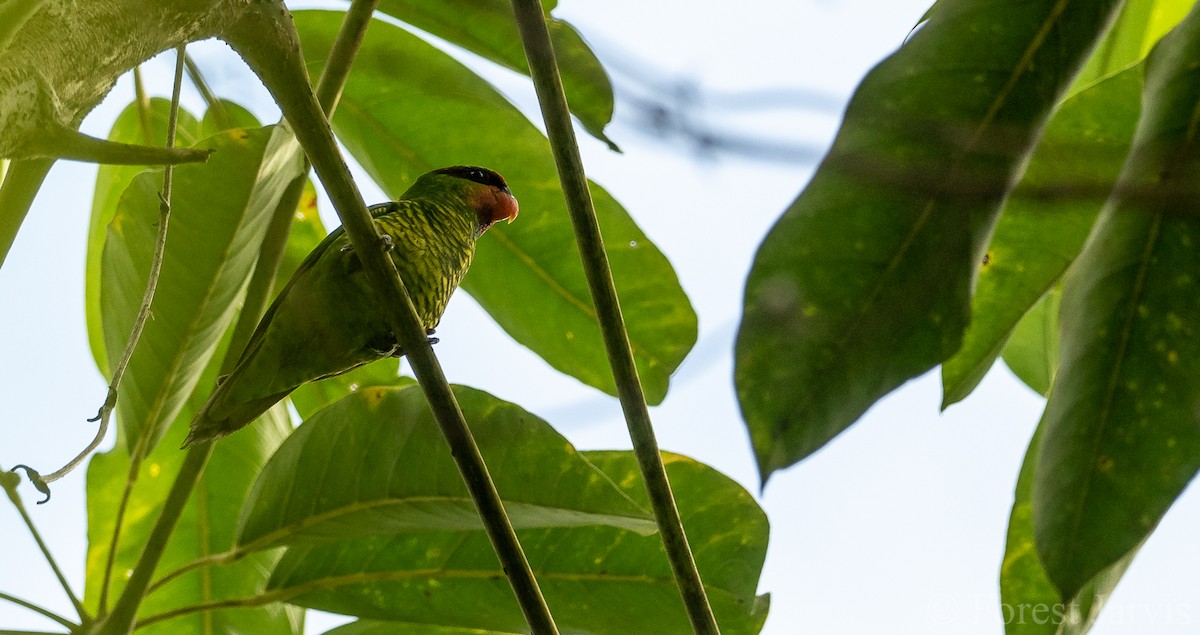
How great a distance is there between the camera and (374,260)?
131 centimetres

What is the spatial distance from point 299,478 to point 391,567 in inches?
9.8

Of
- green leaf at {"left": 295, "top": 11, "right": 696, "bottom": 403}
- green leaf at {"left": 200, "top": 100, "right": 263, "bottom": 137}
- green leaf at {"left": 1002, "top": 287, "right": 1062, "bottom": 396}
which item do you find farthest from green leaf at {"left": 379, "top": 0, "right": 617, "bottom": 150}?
green leaf at {"left": 1002, "top": 287, "right": 1062, "bottom": 396}

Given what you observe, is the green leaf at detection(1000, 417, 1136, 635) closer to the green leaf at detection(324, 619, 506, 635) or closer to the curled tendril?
the green leaf at detection(324, 619, 506, 635)

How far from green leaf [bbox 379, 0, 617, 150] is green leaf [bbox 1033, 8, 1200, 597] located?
0.77 metres

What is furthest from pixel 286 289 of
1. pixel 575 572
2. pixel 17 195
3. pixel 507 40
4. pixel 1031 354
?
pixel 1031 354

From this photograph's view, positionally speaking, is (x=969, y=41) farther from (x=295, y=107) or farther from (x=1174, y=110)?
(x=295, y=107)

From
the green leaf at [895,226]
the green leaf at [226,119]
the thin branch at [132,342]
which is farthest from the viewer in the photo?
the green leaf at [226,119]

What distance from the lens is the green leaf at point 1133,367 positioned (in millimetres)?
1115

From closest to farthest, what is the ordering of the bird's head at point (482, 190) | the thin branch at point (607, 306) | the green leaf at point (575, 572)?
1. the thin branch at point (607, 306)
2. the green leaf at point (575, 572)
3. the bird's head at point (482, 190)

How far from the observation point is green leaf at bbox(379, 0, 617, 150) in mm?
1635

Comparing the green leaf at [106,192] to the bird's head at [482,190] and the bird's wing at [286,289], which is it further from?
the bird's head at [482,190]

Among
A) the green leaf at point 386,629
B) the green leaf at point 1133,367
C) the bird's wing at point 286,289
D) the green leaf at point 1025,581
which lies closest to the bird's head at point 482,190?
the bird's wing at point 286,289

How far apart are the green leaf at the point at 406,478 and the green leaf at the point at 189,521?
0.52 m

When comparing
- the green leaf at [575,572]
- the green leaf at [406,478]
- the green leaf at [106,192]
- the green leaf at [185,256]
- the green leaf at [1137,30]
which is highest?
the green leaf at [106,192]
